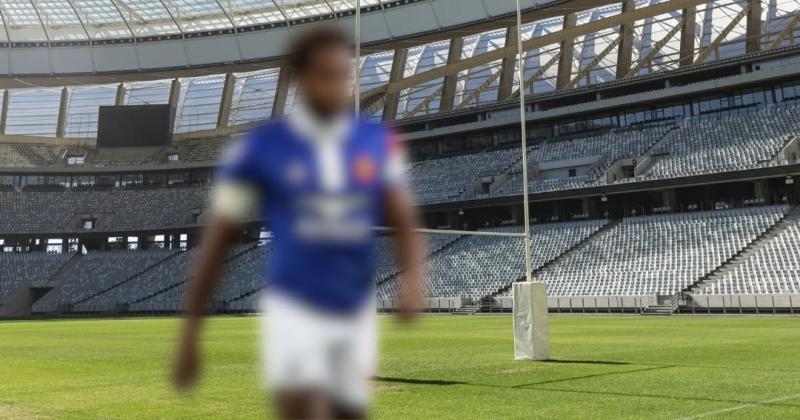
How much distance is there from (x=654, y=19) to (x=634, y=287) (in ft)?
68.5

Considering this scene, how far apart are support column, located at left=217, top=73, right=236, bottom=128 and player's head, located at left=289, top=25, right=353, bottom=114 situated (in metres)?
53.9

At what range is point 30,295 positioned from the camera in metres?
52.5

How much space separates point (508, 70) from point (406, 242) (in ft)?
157

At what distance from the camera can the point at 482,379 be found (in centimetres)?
1079

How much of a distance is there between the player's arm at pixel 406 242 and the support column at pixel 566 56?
44402 mm

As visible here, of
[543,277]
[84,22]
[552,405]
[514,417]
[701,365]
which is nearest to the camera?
[514,417]

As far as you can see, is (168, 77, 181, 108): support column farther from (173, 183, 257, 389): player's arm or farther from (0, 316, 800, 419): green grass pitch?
(173, 183, 257, 389): player's arm

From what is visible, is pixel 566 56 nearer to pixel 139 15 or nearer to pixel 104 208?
pixel 139 15

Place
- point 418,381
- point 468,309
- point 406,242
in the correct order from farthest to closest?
1. point 468,309
2. point 418,381
3. point 406,242

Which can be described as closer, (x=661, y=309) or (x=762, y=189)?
(x=661, y=309)

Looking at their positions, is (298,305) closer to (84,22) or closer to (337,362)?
(337,362)

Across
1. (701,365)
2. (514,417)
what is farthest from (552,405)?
(701,365)

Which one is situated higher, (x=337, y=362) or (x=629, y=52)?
(x=629, y=52)

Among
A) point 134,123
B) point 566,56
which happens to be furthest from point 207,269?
point 134,123
